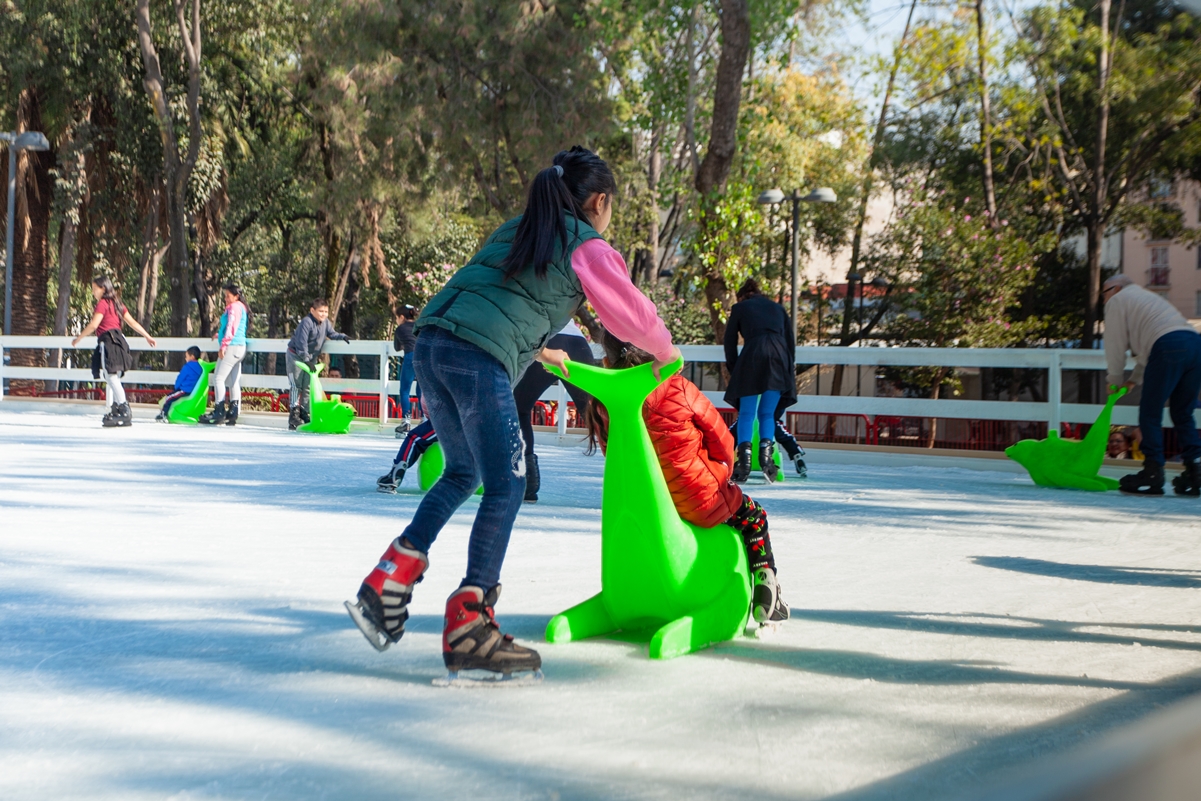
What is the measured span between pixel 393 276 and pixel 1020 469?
86.7 feet

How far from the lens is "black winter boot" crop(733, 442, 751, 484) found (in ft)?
32.4

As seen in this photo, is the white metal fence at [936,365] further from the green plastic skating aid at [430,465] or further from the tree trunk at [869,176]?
the tree trunk at [869,176]

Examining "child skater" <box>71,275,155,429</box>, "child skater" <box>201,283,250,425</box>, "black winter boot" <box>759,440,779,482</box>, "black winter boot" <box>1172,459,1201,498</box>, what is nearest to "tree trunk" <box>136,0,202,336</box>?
"child skater" <box>201,283,250,425</box>

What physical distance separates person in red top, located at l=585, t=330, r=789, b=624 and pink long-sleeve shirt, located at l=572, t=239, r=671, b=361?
43 centimetres

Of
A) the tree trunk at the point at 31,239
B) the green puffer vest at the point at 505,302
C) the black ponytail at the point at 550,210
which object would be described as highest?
the tree trunk at the point at 31,239

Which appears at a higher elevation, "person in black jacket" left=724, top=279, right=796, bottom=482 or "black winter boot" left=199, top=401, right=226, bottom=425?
"person in black jacket" left=724, top=279, right=796, bottom=482

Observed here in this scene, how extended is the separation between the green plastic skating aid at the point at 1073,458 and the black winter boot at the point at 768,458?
7.23 ft

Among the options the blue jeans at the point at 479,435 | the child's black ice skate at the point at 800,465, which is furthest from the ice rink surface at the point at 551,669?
the child's black ice skate at the point at 800,465

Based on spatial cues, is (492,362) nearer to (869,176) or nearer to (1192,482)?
(1192,482)

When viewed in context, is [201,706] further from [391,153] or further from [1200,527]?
[391,153]

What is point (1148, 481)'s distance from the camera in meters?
9.49

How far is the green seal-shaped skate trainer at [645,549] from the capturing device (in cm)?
371

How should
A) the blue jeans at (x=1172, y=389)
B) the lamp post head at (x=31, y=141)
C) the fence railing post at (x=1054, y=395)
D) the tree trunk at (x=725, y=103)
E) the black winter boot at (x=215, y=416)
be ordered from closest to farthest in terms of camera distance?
the blue jeans at (x=1172, y=389) → the fence railing post at (x=1054, y=395) → the tree trunk at (x=725, y=103) → the black winter boot at (x=215, y=416) → the lamp post head at (x=31, y=141)

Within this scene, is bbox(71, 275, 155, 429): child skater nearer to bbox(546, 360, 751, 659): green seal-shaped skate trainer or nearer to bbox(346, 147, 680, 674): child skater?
bbox(546, 360, 751, 659): green seal-shaped skate trainer
